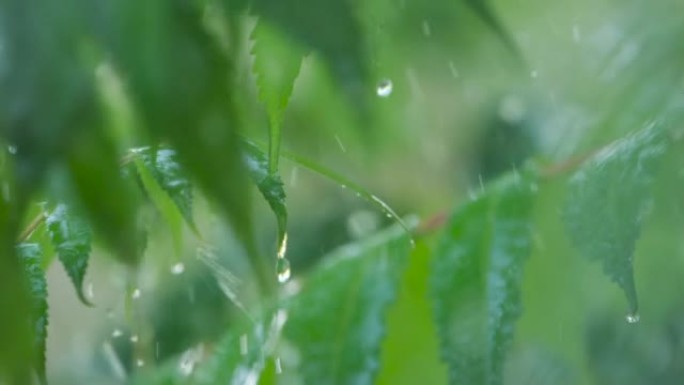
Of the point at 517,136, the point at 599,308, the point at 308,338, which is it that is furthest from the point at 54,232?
the point at 517,136

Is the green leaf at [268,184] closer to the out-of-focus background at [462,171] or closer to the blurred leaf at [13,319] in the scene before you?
the out-of-focus background at [462,171]

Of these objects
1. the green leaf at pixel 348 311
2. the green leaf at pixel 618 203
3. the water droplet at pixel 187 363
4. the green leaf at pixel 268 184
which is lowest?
the water droplet at pixel 187 363

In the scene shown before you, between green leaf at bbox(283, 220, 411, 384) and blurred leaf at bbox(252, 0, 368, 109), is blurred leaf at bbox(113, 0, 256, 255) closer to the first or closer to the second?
blurred leaf at bbox(252, 0, 368, 109)

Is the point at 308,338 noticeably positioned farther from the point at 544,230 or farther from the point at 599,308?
the point at 599,308

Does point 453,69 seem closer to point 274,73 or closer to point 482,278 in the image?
point 482,278

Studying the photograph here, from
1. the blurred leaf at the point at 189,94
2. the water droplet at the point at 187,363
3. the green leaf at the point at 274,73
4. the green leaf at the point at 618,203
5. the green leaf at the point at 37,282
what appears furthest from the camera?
the water droplet at the point at 187,363

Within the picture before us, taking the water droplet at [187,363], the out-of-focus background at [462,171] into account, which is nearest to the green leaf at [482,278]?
the out-of-focus background at [462,171]
